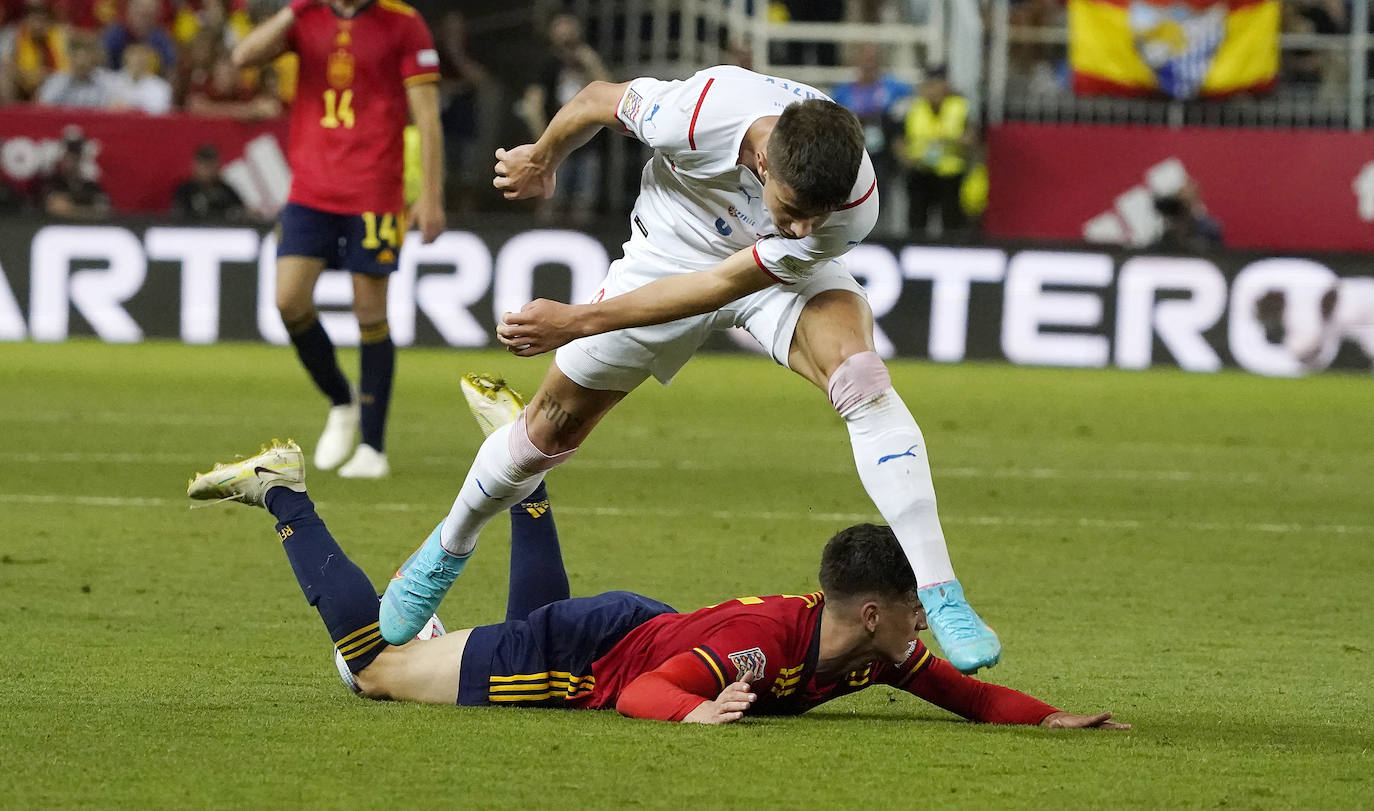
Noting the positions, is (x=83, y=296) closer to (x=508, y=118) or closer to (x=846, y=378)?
(x=508, y=118)

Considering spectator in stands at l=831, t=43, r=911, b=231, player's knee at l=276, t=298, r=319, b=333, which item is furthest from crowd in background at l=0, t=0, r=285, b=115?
player's knee at l=276, t=298, r=319, b=333

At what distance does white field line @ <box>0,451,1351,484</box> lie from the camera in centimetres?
957

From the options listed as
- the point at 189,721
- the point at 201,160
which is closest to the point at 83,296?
the point at 201,160

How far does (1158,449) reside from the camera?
443 inches

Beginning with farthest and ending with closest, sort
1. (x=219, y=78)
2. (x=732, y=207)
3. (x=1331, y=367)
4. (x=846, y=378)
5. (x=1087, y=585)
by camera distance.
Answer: (x=219, y=78) → (x=1331, y=367) → (x=1087, y=585) → (x=732, y=207) → (x=846, y=378)

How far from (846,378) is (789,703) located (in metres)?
0.76

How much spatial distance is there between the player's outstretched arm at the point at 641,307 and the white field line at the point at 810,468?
496 cm

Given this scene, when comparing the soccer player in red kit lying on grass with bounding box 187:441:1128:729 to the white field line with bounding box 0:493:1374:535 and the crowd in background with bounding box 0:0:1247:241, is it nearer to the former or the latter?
the white field line with bounding box 0:493:1374:535

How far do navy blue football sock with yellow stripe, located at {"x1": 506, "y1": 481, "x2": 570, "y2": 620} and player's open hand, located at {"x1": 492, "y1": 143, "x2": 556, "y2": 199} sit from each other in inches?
30.8

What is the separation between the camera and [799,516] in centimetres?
836

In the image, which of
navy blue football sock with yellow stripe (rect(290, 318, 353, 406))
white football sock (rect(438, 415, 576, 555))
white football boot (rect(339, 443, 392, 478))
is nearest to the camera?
white football sock (rect(438, 415, 576, 555))

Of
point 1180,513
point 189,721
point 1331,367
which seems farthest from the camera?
point 1331,367

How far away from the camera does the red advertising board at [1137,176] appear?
17641 mm

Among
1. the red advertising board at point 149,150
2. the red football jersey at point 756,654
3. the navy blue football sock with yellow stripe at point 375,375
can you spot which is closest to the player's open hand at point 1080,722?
the red football jersey at point 756,654
